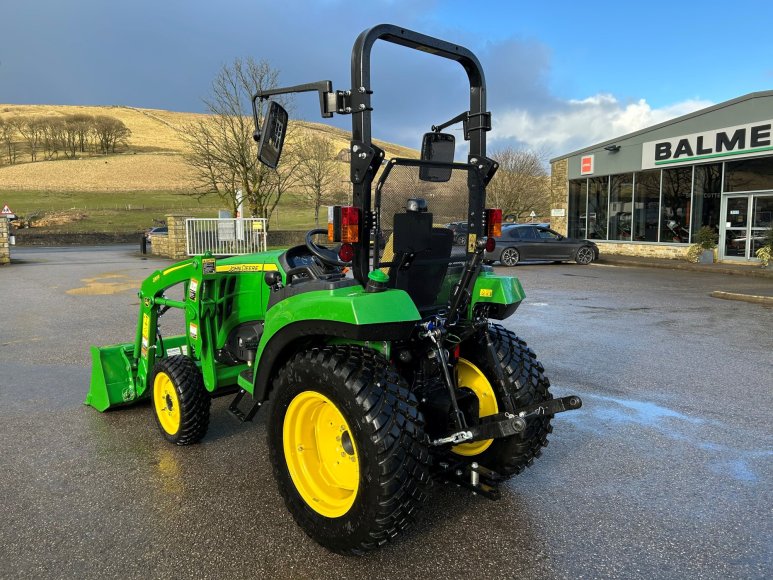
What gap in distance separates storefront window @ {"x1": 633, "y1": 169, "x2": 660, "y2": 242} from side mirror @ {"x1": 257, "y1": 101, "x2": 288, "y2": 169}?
2126 centimetres

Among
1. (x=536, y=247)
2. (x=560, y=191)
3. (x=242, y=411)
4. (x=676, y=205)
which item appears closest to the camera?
(x=242, y=411)

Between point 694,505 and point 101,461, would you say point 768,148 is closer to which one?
point 694,505

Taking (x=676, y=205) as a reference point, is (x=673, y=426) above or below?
below

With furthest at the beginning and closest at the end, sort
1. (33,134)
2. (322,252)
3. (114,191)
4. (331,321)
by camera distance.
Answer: (33,134), (114,191), (322,252), (331,321)

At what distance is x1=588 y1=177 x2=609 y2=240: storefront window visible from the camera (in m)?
23.8

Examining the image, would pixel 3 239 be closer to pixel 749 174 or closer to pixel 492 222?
pixel 492 222

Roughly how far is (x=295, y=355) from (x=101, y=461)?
6.12 ft

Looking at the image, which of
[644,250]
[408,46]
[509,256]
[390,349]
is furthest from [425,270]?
[644,250]

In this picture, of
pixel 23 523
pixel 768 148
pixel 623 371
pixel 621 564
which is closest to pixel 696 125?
pixel 768 148

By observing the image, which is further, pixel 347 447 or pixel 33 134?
pixel 33 134

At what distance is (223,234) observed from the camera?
22.2 m

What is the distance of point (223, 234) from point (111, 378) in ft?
59.2

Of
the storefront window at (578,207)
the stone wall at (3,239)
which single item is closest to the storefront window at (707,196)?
the storefront window at (578,207)

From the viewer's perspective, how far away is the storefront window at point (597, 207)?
939 inches
